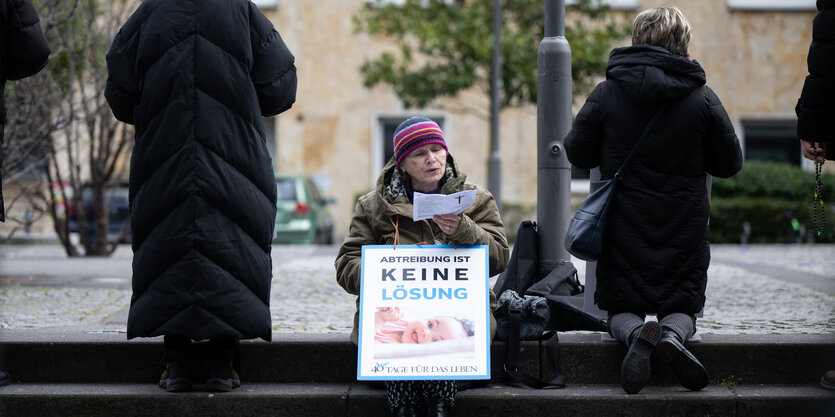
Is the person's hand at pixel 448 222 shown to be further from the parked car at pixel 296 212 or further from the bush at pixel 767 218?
the bush at pixel 767 218

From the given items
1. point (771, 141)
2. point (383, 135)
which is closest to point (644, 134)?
point (383, 135)

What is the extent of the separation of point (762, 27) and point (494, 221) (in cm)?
1732

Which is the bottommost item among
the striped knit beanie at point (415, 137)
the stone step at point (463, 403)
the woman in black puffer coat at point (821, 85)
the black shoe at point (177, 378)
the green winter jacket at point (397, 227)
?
the stone step at point (463, 403)

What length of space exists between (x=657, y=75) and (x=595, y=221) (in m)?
0.70

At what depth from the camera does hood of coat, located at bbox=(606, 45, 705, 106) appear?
14.1 ft

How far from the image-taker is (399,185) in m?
4.35

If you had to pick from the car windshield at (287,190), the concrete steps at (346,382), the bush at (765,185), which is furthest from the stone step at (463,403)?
the bush at (765,185)

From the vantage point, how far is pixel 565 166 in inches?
207

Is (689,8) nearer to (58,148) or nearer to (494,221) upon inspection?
(58,148)

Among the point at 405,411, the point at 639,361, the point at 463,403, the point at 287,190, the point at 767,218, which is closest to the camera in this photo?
the point at 405,411

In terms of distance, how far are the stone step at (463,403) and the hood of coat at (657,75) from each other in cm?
132

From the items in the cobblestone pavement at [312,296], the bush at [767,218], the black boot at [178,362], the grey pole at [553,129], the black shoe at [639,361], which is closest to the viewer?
the black shoe at [639,361]

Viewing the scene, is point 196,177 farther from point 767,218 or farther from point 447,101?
point 447,101

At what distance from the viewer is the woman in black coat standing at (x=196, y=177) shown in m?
4.07
